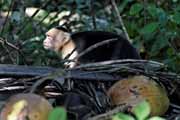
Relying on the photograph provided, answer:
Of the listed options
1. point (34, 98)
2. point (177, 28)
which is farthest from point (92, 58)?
point (34, 98)

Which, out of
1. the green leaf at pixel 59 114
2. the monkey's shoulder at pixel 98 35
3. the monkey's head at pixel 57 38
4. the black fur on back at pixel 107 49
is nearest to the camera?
the green leaf at pixel 59 114

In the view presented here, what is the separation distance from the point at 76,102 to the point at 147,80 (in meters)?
0.23

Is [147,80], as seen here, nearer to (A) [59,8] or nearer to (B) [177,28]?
(B) [177,28]

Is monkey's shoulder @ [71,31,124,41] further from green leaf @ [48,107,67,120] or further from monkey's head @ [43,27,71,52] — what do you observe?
green leaf @ [48,107,67,120]

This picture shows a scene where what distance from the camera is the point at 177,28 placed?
2.89 meters

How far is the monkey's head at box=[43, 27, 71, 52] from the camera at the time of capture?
14.8ft

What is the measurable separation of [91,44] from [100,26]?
1.77m

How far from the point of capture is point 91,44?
3848 mm

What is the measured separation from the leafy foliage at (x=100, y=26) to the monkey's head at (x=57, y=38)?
0.22 feet

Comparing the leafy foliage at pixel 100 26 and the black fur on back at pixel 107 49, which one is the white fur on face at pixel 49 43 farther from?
the black fur on back at pixel 107 49

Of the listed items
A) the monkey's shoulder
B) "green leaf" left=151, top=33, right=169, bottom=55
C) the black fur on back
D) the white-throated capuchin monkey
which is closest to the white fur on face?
the white-throated capuchin monkey

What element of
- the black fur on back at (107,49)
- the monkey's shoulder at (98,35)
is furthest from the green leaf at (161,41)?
the monkey's shoulder at (98,35)

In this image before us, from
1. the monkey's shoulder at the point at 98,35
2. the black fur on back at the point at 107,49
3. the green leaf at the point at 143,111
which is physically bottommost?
the green leaf at the point at 143,111

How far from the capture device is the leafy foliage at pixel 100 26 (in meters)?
2.62
